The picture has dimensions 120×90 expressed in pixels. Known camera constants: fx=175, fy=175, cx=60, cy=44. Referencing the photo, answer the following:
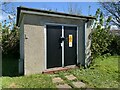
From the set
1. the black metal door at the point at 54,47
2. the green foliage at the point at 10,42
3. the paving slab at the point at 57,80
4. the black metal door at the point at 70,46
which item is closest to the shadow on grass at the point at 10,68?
the green foliage at the point at 10,42

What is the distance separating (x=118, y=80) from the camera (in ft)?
27.7

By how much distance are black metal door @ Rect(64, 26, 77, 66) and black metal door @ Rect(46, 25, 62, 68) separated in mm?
450

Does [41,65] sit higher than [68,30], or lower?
lower

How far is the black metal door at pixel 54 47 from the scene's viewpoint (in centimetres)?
975

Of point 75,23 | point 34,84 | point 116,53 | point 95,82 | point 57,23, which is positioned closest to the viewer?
point 34,84

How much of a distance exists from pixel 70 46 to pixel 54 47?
1195 millimetres

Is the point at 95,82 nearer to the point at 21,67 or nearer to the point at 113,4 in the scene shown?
the point at 21,67

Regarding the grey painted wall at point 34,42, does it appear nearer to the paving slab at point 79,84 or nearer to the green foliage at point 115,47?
the paving slab at point 79,84

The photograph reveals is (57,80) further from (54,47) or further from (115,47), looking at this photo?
(115,47)

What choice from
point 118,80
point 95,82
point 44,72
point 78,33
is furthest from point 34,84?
point 78,33

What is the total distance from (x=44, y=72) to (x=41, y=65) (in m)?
0.41

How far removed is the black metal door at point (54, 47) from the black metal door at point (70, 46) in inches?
17.7

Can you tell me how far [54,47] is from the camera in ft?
32.6

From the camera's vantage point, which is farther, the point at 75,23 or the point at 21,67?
the point at 75,23
